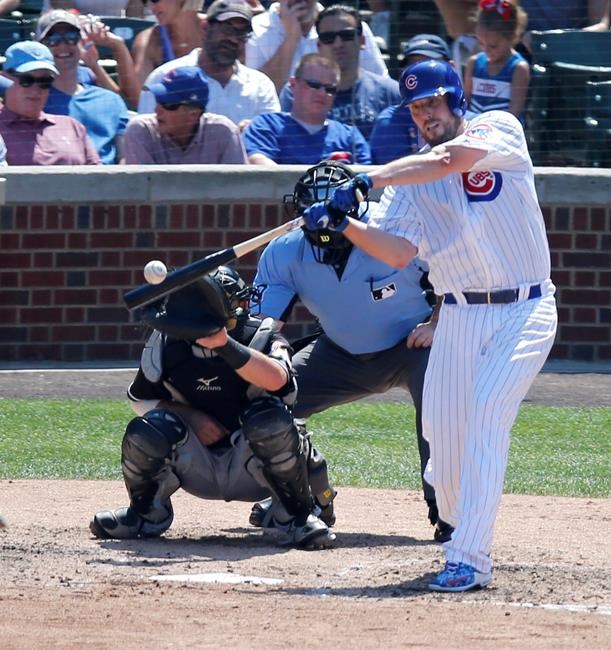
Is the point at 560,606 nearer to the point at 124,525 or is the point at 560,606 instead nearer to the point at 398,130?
the point at 124,525

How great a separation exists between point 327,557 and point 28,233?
516 cm

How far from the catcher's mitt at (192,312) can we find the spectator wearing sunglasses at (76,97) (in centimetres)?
507

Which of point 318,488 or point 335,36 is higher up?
point 335,36

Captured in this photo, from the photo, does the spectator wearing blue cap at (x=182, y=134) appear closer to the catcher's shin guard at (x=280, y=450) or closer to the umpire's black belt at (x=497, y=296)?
the catcher's shin guard at (x=280, y=450)

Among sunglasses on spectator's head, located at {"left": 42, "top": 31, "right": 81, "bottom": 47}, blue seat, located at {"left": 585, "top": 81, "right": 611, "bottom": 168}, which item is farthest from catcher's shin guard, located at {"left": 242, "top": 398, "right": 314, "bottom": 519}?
blue seat, located at {"left": 585, "top": 81, "right": 611, "bottom": 168}

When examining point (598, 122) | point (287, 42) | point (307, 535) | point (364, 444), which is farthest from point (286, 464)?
point (598, 122)

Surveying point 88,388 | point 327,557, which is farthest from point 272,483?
point 88,388

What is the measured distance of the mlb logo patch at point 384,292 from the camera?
6096 millimetres

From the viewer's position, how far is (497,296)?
478cm

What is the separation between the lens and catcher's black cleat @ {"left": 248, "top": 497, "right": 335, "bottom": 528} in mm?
5691

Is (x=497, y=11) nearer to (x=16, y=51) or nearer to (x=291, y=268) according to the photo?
(x=16, y=51)

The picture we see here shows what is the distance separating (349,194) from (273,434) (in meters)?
1.04

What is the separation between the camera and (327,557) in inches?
209

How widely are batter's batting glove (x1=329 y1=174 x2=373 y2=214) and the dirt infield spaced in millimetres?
1268
